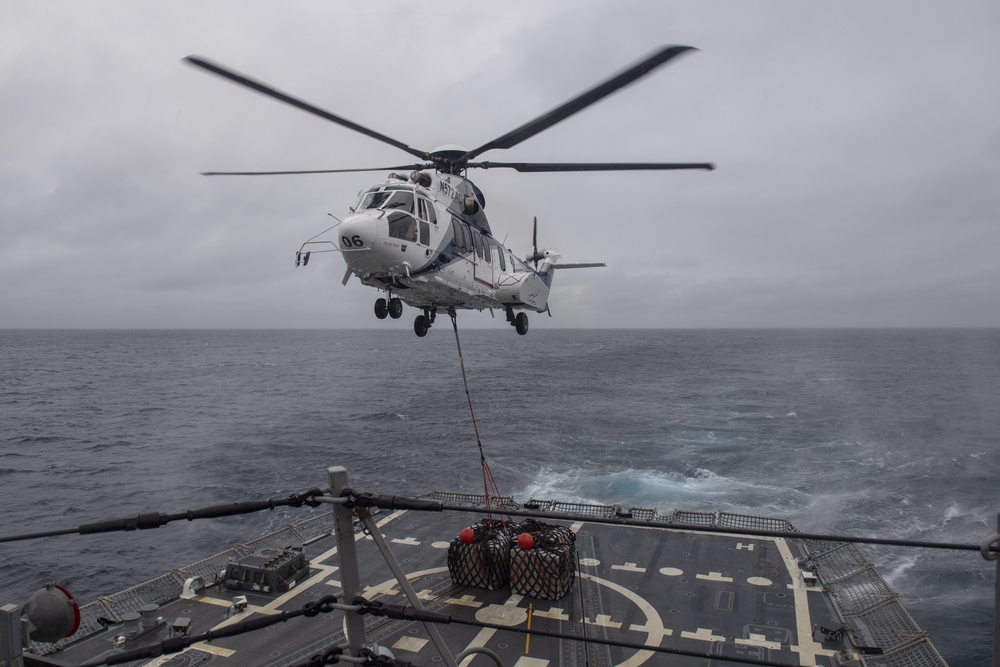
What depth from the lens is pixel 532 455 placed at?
159ft

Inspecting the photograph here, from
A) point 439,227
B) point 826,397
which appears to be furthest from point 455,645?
point 826,397

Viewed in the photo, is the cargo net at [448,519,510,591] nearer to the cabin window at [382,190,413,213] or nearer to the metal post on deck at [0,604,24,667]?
the cabin window at [382,190,413,213]

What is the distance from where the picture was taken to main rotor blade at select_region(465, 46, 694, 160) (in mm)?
8860

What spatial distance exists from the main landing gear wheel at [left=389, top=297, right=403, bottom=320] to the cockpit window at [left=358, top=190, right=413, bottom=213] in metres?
2.75

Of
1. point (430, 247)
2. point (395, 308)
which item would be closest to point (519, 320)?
point (395, 308)

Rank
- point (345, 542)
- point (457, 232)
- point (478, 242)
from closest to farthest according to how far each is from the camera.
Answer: point (345, 542), point (457, 232), point (478, 242)

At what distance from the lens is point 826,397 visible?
2933 inches

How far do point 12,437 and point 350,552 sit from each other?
6791 centimetres

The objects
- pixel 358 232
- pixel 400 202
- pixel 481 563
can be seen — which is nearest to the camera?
pixel 358 232

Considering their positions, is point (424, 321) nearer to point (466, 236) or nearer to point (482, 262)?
point (482, 262)

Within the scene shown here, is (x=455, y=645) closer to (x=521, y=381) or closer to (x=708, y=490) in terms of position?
(x=708, y=490)

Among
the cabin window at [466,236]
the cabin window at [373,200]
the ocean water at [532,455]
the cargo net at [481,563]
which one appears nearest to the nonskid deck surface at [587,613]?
the cargo net at [481,563]

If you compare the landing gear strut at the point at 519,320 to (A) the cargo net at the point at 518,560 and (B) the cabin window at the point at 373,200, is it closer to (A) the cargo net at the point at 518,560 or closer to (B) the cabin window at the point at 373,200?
(A) the cargo net at the point at 518,560

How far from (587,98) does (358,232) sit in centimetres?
580
